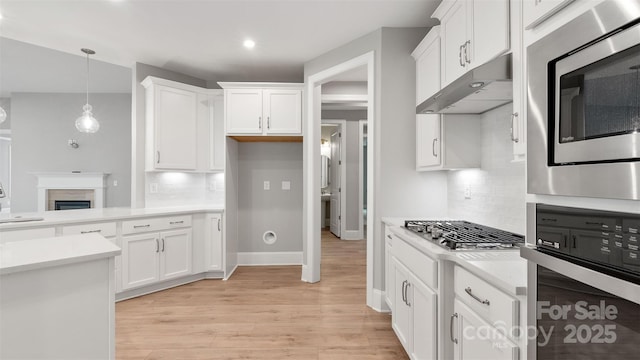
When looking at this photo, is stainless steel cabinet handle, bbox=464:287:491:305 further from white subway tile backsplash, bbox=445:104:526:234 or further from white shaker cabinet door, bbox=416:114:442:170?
white shaker cabinet door, bbox=416:114:442:170

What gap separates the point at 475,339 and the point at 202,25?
3239 mm

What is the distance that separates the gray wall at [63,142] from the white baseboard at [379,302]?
5.24 m

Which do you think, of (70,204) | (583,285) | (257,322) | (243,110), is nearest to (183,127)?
(243,110)

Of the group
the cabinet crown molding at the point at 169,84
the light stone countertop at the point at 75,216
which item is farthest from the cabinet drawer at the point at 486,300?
the cabinet crown molding at the point at 169,84

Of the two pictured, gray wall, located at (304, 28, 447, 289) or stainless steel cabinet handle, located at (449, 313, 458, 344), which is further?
gray wall, located at (304, 28, 447, 289)

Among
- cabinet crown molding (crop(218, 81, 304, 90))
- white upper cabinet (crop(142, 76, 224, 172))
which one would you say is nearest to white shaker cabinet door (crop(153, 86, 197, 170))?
white upper cabinet (crop(142, 76, 224, 172))

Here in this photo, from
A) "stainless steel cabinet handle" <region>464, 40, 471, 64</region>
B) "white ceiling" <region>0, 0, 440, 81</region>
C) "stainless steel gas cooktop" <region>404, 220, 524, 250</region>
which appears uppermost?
"white ceiling" <region>0, 0, 440, 81</region>

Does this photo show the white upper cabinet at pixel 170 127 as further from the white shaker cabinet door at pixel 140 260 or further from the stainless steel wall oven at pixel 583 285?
the stainless steel wall oven at pixel 583 285

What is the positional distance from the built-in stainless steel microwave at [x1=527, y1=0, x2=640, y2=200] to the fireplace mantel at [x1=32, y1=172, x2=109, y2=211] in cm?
675

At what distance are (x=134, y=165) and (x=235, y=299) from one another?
207cm

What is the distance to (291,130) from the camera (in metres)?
3.92

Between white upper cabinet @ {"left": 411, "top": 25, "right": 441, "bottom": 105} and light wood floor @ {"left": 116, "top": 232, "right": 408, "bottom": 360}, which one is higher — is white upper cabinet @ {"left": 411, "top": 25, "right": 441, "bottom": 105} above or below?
above

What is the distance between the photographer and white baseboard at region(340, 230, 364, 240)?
6.46 m

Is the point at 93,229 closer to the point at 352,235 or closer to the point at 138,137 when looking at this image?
the point at 138,137
